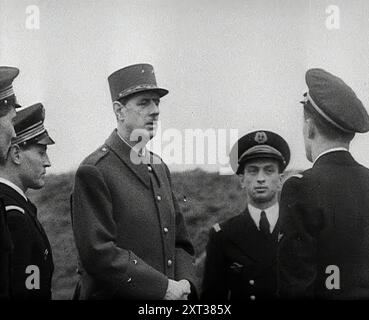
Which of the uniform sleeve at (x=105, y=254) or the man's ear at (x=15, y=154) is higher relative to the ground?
the man's ear at (x=15, y=154)

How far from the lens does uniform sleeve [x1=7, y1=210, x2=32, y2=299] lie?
3.54 metres

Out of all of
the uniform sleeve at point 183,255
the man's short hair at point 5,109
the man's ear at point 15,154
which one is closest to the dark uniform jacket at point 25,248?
the man's ear at point 15,154

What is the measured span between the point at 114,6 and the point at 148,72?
1.09ft

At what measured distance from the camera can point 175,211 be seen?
12.0ft

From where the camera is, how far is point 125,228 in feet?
11.6

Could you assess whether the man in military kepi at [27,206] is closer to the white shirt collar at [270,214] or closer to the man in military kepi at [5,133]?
the man in military kepi at [5,133]

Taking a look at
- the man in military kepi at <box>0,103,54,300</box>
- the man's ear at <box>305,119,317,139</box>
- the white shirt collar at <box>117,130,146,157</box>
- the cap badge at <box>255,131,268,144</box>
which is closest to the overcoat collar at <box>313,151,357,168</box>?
the man's ear at <box>305,119,317,139</box>

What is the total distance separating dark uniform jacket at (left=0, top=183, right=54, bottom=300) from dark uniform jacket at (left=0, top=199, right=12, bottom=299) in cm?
2

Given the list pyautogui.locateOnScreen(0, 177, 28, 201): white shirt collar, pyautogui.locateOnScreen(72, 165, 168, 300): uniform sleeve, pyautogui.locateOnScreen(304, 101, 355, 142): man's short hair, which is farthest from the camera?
pyautogui.locateOnScreen(304, 101, 355, 142): man's short hair

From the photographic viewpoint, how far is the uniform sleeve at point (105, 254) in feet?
11.4

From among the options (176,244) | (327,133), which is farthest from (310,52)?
(176,244)

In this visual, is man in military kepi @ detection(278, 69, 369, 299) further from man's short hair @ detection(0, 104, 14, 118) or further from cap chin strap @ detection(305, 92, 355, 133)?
man's short hair @ detection(0, 104, 14, 118)

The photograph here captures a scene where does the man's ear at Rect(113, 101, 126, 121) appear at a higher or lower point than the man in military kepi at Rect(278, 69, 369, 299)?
higher
